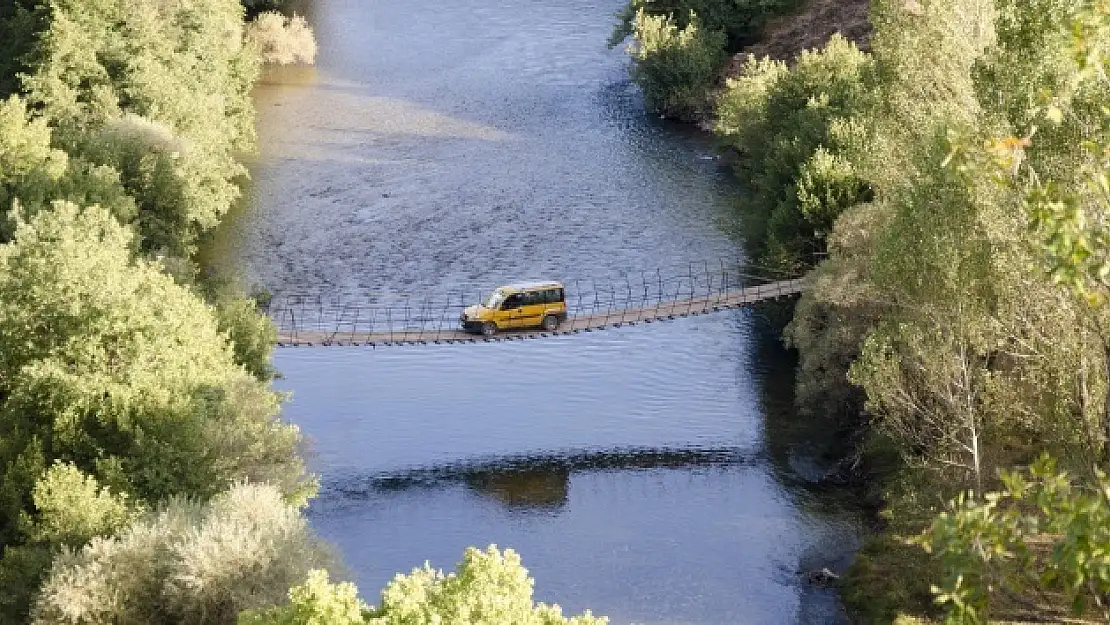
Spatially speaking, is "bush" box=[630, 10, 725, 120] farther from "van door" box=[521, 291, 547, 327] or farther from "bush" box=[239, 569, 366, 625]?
"bush" box=[239, 569, 366, 625]

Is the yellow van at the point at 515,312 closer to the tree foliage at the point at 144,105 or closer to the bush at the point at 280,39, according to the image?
the tree foliage at the point at 144,105

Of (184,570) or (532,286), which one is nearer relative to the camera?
(184,570)

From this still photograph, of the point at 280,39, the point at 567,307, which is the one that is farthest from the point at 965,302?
the point at 280,39

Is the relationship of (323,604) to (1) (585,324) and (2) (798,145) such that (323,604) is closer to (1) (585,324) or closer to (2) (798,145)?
(1) (585,324)

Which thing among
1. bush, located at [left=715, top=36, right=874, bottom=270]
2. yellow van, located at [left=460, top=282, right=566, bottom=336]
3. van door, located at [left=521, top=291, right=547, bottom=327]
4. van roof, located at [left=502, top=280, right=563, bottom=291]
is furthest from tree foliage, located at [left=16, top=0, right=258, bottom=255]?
bush, located at [left=715, top=36, right=874, bottom=270]

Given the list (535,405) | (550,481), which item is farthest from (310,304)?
(550,481)

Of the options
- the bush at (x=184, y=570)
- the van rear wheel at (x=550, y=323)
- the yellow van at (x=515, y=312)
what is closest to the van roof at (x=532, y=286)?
the yellow van at (x=515, y=312)
